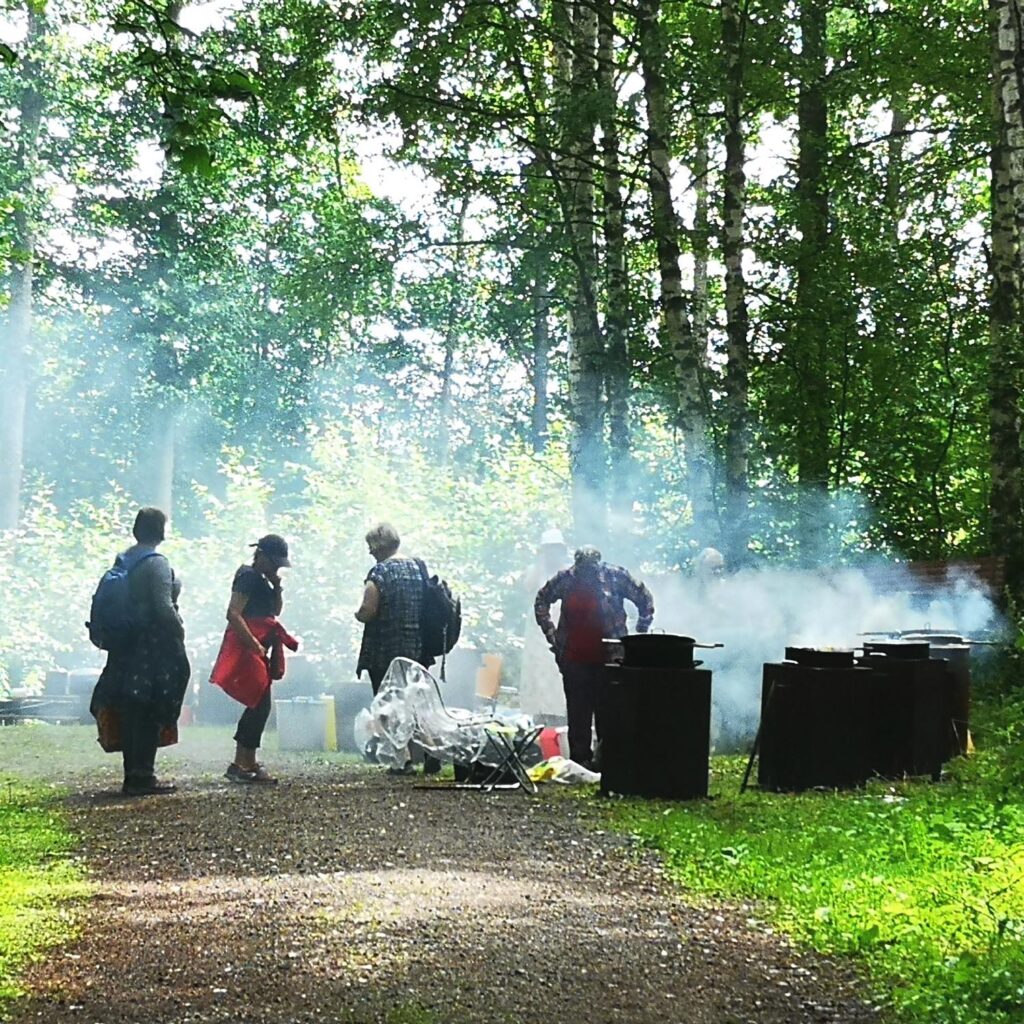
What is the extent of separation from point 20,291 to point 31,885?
32582 millimetres

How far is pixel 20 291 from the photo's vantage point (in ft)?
128

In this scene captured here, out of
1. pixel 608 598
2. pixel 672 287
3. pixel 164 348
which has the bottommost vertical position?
pixel 608 598

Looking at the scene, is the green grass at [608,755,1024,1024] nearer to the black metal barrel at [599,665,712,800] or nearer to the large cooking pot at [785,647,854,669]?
the black metal barrel at [599,665,712,800]

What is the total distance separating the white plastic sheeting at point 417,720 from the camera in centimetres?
1391

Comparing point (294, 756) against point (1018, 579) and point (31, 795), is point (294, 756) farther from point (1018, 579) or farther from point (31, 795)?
point (1018, 579)

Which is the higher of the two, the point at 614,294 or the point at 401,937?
the point at 614,294

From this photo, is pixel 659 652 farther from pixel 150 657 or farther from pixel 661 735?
pixel 150 657

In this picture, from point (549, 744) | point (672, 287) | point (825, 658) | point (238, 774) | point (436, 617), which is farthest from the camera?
point (672, 287)

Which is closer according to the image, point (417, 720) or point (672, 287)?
point (417, 720)

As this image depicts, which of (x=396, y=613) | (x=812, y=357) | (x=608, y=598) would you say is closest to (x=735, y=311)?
(x=812, y=357)

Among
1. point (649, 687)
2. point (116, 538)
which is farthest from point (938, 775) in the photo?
point (116, 538)

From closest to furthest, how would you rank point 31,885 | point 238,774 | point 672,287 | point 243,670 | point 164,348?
point 31,885 → point 243,670 → point 238,774 → point 672,287 → point 164,348

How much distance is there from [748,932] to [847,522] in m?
15.6

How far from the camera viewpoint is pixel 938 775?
13805mm
